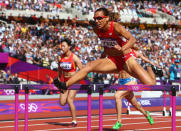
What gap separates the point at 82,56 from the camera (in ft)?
84.6

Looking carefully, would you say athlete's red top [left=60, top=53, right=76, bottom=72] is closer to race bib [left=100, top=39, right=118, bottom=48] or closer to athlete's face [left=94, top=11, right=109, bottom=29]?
race bib [left=100, top=39, right=118, bottom=48]

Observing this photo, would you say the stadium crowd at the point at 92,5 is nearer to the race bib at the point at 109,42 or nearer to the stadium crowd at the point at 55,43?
the stadium crowd at the point at 55,43

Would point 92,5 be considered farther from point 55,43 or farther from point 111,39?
point 111,39

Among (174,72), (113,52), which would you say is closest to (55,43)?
(174,72)

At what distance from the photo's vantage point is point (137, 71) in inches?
319

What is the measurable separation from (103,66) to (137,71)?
674 mm

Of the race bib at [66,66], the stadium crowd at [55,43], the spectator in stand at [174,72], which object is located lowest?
the spectator in stand at [174,72]

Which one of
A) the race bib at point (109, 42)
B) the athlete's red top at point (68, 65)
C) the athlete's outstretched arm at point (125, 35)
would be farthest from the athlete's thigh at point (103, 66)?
the athlete's red top at point (68, 65)

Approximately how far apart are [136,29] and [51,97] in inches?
620

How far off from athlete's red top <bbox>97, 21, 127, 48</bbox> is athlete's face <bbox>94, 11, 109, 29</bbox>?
0.14m

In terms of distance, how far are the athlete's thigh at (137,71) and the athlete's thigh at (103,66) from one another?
30 centimetres

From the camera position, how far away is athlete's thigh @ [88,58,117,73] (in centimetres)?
782

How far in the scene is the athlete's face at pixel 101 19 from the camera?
26.2 feet

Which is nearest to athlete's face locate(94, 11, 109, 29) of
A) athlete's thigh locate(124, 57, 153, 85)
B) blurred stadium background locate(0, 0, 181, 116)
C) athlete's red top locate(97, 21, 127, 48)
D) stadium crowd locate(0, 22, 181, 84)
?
athlete's red top locate(97, 21, 127, 48)
